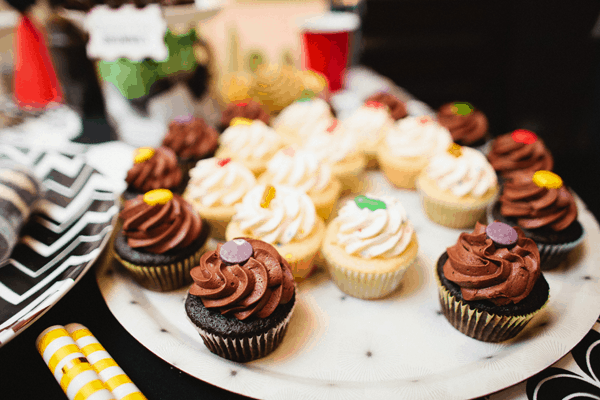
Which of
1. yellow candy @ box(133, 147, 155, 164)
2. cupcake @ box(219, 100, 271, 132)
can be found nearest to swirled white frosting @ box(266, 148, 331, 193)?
yellow candy @ box(133, 147, 155, 164)

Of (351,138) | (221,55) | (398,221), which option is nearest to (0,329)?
(398,221)

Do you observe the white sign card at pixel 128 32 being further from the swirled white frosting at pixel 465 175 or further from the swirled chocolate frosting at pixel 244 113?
the swirled white frosting at pixel 465 175

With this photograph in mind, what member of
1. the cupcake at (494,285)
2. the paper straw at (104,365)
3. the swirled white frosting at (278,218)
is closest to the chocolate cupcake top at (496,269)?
the cupcake at (494,285)

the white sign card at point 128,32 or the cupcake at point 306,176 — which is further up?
the white sign card at point 128,32

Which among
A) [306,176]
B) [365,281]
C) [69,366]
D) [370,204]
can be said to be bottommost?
[365,281]

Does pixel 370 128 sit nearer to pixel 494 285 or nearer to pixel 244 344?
pixel 494 285

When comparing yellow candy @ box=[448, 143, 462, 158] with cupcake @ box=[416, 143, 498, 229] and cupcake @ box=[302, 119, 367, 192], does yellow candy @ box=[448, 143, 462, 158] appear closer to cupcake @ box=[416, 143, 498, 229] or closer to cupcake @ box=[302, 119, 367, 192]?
cupcake @ box=[416, 143, 498, 229]

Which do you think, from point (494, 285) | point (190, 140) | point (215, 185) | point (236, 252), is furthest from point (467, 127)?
point (236, 252)
